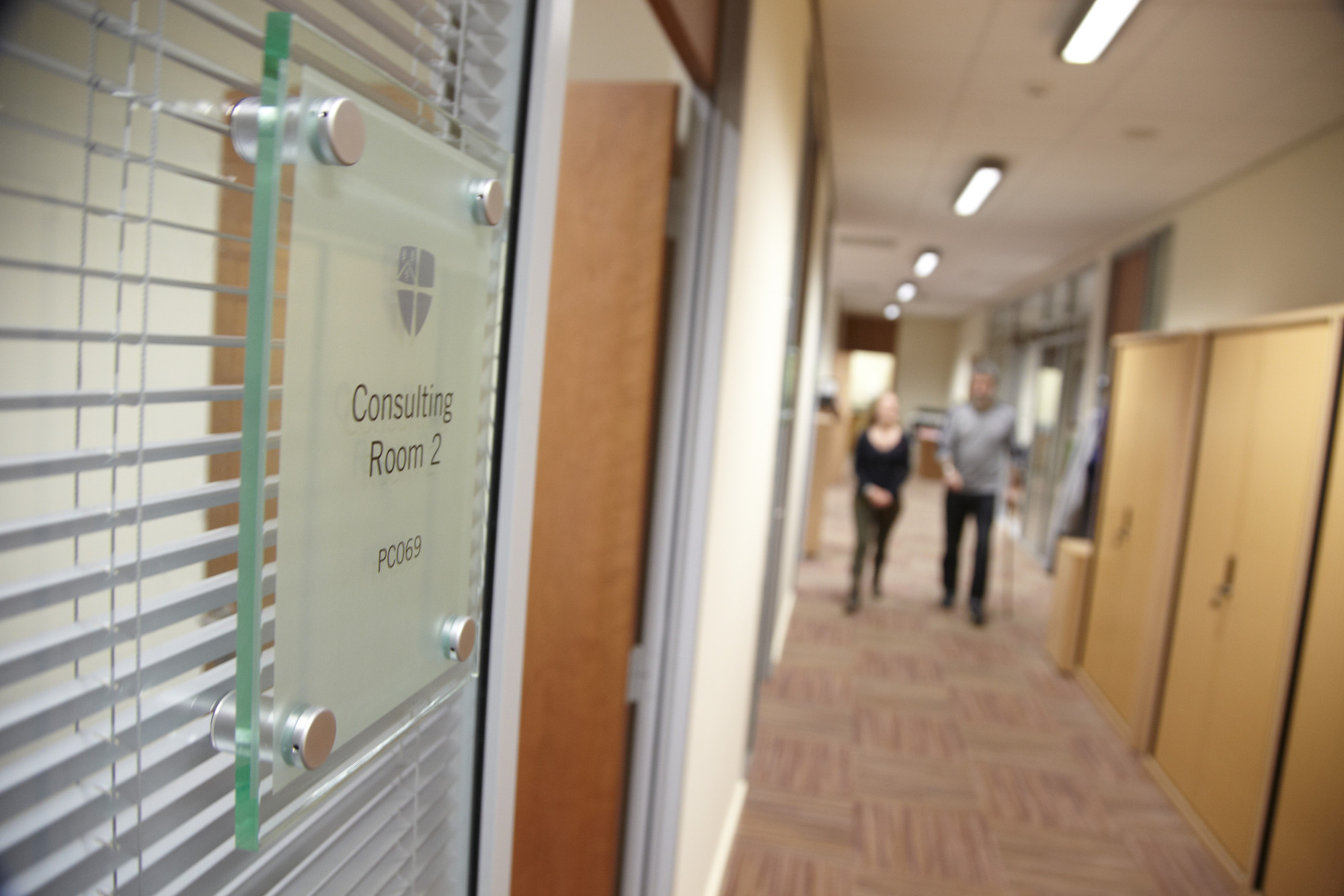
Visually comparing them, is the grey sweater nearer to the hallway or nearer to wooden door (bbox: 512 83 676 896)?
the hallway

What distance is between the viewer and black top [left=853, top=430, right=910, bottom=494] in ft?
16.5

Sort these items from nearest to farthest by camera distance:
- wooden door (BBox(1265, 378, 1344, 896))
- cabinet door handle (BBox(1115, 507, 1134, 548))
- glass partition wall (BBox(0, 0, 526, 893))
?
glass partition wall (BBox(0, 0, 526, 893)), wooden door (BBox(1265, 378, 1344, 896)), cabinet door handle (BBox(1115, 507, 1134, 548))

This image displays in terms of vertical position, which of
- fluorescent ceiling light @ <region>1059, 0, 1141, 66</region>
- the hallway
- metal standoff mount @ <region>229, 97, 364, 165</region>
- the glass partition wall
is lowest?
the hallway

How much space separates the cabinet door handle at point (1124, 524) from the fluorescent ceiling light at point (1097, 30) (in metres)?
2.00

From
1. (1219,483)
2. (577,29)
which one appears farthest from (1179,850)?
(577,29)

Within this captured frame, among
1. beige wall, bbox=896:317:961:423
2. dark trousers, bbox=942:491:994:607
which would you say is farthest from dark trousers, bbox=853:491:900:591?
beige wall, bbox=896:317:961:423

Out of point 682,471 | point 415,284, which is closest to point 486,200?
point 415,284

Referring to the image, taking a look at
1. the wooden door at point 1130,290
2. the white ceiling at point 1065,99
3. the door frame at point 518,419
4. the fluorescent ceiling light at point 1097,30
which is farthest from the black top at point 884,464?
the door frame at point 518,419

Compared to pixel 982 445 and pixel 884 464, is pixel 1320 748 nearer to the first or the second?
pixel 982 445

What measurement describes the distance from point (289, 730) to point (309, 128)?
0.28m

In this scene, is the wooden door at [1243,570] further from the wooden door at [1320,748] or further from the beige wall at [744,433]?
the beige wall at [744,433]

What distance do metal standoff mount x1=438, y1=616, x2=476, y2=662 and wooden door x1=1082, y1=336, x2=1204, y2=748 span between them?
136 inches

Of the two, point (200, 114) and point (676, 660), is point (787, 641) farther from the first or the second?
point (200, 114)

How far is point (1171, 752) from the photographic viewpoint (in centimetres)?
313
